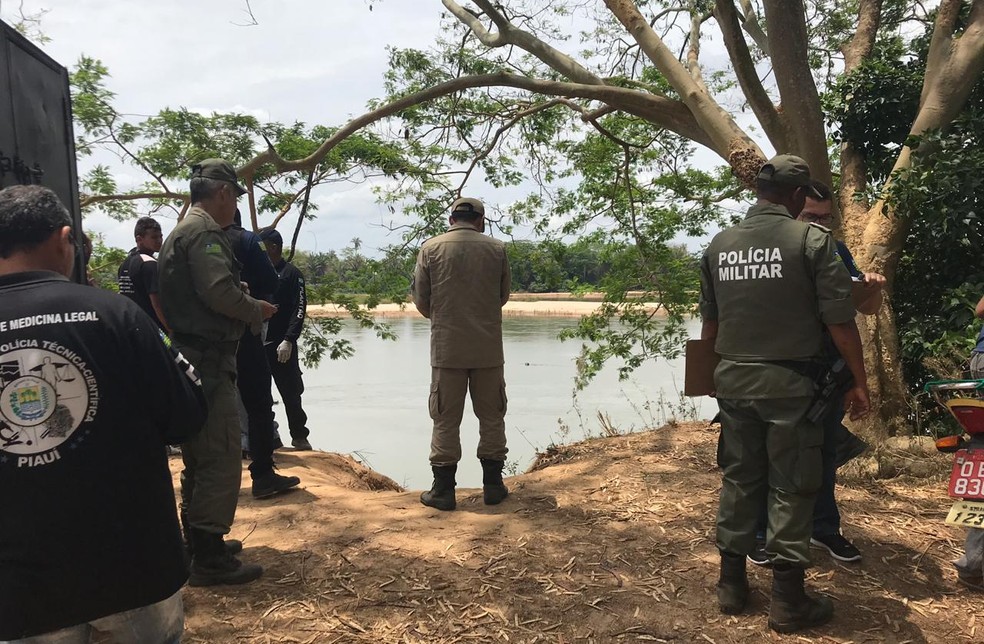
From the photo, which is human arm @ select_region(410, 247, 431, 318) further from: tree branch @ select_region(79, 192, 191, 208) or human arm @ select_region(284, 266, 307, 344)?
tree branch @ select_region(79, 192, 191, 208)

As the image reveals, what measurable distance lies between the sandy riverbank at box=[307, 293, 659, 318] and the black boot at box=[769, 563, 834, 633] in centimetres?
249

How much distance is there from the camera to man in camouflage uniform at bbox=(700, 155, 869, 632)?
270 centimetres

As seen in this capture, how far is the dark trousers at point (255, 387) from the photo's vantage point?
13.4 feet

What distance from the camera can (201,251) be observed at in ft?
10.6

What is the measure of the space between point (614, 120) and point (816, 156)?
166 inches

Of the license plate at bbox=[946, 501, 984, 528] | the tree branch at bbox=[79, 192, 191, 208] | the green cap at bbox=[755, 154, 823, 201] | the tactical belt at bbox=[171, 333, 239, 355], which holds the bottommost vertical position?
the license plate at bbox=[946, 501, 984, 528]

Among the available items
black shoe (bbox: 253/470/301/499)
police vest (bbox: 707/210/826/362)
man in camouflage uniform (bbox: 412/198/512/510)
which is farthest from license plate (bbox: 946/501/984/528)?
black shoe (bbox: 253/470/301/499)

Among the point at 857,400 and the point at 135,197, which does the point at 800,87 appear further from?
the point at 135,197

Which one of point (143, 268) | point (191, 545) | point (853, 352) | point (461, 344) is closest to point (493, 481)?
point (461, 344)

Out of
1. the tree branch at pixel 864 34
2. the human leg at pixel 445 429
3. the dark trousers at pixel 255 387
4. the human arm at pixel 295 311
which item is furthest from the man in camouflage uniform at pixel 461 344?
the tree branch at pixel 864 34

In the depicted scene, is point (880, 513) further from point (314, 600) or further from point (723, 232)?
point (314, 600)

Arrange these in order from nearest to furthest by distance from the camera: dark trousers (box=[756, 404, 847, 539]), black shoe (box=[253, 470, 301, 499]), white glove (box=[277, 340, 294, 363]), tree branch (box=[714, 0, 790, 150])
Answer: dark trousers (box=[756, 404, 847, 539]) → black shoe (box=[253, 470, 301, 499]) → tree branch (box=[714, 0, 790, 150]) → white glove (box=[277, 340, 294, 363])

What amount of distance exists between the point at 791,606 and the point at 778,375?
927 millimetres

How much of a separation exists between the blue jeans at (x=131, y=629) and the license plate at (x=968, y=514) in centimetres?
287
